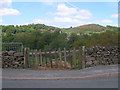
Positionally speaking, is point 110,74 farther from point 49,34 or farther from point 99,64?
point 49,34

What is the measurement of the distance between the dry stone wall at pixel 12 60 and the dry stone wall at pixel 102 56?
147 inches

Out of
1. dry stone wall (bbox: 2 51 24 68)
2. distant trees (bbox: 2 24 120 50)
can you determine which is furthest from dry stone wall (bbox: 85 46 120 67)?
distant trees (bbox: 2 24 120 50)

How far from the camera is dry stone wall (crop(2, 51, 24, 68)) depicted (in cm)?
1145

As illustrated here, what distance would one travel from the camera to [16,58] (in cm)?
1155

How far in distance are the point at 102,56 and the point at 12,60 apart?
528 centimetres

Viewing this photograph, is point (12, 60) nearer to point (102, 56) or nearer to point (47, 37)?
point (102, 56)

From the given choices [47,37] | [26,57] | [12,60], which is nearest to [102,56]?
[26,57]

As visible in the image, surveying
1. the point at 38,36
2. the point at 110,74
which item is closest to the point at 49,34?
the point at 38,36

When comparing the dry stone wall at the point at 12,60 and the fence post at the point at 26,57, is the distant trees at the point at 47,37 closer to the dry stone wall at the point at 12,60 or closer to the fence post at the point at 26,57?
the dry stone wall at the point at 12,60

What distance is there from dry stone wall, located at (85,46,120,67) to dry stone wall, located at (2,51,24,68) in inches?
147

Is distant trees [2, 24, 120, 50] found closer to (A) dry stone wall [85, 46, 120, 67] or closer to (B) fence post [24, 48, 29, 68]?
(A) dry stone wall [85, 46, 120, 67]

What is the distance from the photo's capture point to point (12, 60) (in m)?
11.5

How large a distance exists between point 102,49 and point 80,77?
4.31m

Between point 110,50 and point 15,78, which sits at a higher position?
point 110,50
